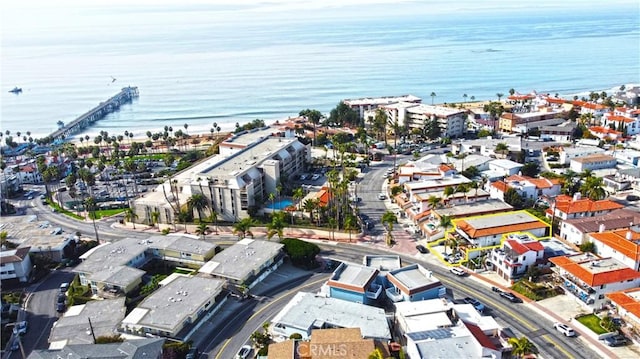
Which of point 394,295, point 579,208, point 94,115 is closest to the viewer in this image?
point 394,295

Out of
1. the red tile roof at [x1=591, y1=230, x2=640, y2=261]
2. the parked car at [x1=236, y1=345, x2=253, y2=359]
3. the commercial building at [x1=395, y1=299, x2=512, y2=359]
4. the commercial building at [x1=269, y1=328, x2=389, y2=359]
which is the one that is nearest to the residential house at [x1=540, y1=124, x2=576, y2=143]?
the red tile roof at [x1=591, y1=230, x2=640, y2=261]

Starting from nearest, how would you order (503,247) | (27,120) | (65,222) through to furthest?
(503,247) → (65,222) → (27,120)

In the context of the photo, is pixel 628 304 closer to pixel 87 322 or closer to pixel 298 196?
pixel 298 196

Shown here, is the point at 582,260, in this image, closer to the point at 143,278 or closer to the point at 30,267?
the point at 143,278

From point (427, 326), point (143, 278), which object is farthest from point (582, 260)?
point (143, 278)

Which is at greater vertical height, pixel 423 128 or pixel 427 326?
pixel 423 128

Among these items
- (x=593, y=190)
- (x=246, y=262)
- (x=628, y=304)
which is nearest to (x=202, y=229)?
(x=246, y=262)
